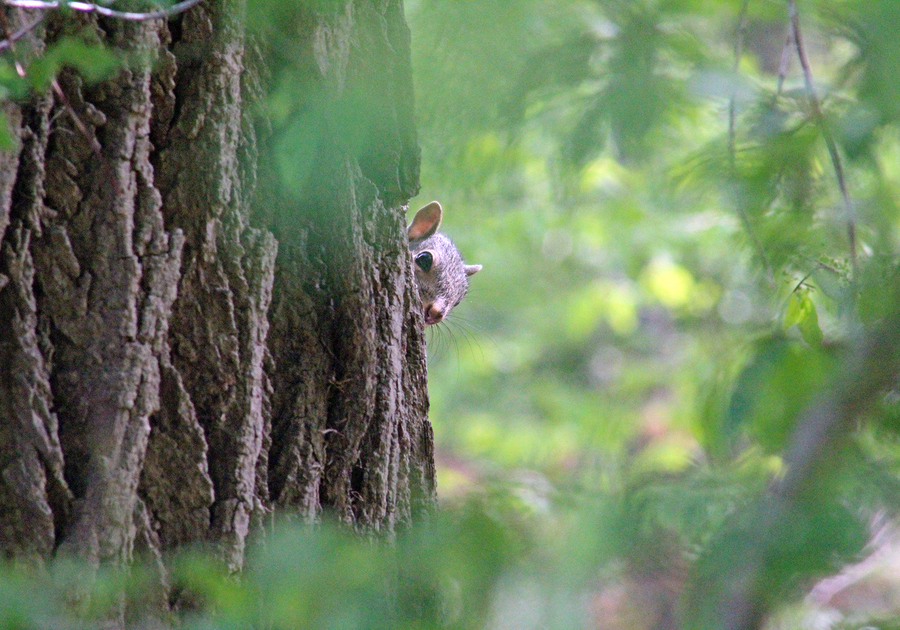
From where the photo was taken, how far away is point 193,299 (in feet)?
4.31

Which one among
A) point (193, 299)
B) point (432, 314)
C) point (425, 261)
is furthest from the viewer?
point (425, 261)

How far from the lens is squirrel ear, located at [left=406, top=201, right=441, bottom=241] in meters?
3.25

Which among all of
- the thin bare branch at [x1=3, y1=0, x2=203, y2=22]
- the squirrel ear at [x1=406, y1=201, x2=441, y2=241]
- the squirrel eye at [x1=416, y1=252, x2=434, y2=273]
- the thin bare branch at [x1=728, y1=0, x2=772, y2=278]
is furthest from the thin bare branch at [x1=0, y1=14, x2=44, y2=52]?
the squirrel ear at [x1=406, y1=201, x2=441, y2=241]

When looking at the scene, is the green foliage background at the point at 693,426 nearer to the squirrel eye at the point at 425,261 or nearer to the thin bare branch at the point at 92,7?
the thin bare branch at the point at 92,7

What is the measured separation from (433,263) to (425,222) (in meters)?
0.19

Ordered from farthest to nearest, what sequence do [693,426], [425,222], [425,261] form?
1. [425,222]
2. [425,261]
3. [693,426]

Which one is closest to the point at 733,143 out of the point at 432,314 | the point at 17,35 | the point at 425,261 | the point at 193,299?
the point at 193,299

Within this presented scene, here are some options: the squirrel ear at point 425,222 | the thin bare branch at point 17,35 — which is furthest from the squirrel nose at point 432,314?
the thin bare branch at point 17,35

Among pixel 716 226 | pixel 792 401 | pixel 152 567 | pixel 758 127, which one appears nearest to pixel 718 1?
pixel 758 127

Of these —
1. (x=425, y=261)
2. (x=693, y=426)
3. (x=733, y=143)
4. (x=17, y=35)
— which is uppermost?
(x=425, y=261)

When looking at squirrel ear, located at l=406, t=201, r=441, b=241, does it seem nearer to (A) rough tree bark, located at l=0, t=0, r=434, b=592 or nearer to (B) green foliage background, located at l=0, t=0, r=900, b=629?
(A) rough tree bark, located at l=0, t=0, r=434, b=592

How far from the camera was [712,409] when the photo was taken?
85 cm

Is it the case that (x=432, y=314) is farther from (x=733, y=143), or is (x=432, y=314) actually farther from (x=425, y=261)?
(x=733, y=143)

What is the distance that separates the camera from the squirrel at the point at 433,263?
3.12 meters
